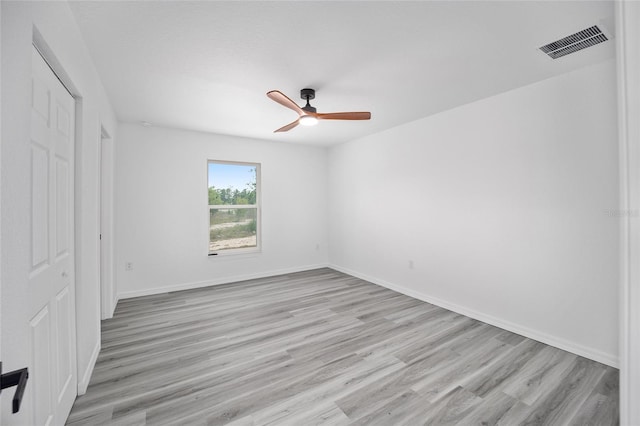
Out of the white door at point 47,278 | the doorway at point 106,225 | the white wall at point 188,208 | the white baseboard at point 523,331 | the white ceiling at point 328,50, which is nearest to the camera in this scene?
the white door at point 47,278

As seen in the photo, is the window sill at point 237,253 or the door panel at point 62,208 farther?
the window sill at point 237,253

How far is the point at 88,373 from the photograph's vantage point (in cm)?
212

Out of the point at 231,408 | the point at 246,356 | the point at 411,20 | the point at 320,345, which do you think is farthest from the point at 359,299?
the point at 411,20

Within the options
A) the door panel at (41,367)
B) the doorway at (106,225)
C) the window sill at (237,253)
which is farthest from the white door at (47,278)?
the window sill at (237,253)

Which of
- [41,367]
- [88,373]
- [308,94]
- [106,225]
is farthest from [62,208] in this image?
[308,94]

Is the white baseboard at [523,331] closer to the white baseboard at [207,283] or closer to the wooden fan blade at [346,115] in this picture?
the white baseboard at [207,283]

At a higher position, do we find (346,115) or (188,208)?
(346,115)

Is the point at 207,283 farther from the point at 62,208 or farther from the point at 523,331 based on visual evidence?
the point at 523,331

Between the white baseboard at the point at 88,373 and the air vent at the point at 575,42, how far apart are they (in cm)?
426

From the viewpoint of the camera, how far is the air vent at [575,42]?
6.43ft

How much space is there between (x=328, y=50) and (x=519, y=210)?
2489mm

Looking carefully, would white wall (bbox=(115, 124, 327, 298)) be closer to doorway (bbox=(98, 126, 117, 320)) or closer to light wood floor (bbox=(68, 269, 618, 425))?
doorway (bbox=(98, 126, 117, 320))

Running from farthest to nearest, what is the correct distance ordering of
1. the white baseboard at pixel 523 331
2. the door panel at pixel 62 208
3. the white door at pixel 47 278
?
1. the white baseboard at pixel 523 331
2. the door panel at pixel 62 208
3. the white door at pixel 47 278

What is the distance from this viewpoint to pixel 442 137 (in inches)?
142
